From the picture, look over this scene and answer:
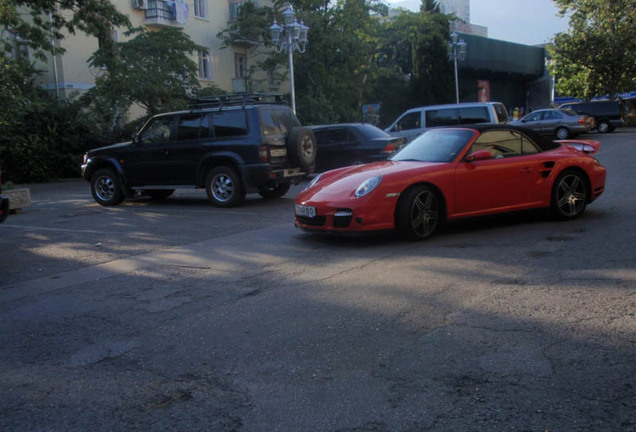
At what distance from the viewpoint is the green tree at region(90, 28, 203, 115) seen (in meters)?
22.5

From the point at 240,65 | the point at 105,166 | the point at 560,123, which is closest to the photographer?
the point at 105,166

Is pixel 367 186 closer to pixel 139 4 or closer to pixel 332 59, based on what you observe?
pixel 139 4

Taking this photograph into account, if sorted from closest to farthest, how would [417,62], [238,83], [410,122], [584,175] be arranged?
[584,175], [410,122], [238,83], [417,62]

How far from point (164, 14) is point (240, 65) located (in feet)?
23.1

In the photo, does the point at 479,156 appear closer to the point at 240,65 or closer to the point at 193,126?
the point at 193,126

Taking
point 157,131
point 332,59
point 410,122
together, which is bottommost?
point 157,131

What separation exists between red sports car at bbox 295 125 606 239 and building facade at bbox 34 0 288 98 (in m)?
19.1

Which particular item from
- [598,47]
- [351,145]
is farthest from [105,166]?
[598,47]

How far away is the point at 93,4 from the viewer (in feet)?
59.8

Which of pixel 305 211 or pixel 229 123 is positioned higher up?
pixel 229 123

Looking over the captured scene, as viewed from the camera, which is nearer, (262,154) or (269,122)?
(262,154)

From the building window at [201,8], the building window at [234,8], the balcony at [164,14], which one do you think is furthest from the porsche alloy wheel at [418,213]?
the building window at [234,8]

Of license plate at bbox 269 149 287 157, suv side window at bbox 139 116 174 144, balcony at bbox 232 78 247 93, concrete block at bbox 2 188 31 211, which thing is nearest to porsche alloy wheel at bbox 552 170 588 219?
license plate at bbox 269 149 287 157

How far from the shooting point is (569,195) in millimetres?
8422
